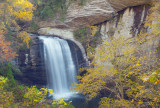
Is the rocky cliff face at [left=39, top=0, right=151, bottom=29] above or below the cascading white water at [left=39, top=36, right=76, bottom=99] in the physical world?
above

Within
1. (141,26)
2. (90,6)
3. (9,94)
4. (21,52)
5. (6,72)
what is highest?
(90,6)


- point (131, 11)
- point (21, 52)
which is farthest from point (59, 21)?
point (131, 11)

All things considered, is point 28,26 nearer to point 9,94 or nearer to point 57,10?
point 57,10

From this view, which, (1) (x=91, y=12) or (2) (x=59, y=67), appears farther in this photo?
(1) (x=91, y=12)

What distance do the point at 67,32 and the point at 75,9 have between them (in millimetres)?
2825

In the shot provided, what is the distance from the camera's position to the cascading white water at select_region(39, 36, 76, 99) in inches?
451

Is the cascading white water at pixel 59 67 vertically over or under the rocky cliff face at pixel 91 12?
under

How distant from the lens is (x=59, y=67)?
39.4ft

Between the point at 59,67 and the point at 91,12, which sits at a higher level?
the point at 91,12

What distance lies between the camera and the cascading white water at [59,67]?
1146 centimetres

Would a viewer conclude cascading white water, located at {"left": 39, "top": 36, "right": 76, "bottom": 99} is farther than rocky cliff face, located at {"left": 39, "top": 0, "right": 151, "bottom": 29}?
No

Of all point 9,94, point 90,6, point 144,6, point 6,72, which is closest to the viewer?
point 9,94

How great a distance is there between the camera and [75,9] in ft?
45.9

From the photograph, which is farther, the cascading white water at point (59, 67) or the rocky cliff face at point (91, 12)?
the rocky cliff face at point (91, 12)
